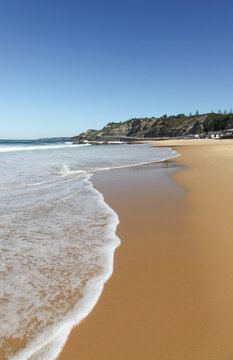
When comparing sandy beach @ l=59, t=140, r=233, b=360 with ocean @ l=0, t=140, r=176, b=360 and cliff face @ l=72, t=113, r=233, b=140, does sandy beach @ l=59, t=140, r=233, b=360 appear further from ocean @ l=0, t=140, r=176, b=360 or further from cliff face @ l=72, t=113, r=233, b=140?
cliff face @ l=72, t=113, r=233, b=140

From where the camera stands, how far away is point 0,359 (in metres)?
1.75

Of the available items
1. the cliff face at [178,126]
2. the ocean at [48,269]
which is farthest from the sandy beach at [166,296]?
the cliff face at [178,126]

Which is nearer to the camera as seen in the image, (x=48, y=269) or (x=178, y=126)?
(x=48, y=269)

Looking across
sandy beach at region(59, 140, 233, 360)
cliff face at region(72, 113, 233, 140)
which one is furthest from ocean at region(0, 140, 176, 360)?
cliff face at region(72, 113, 233, 140)

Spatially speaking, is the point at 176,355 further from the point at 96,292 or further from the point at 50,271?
the point at 50,271

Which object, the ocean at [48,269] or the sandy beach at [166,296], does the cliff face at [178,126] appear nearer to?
the sandy beach at [166,296]

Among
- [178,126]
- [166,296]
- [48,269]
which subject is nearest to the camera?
[166,296]

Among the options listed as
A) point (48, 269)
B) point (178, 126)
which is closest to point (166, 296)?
point (48, 269)

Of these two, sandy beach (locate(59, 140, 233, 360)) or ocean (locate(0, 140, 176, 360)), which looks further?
ocean (locate(0, 140, 176, 360))

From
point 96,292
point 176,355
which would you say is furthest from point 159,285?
point 176,355

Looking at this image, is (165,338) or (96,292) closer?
(165,338)

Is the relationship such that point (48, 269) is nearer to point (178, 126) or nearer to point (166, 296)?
point (166, 296)

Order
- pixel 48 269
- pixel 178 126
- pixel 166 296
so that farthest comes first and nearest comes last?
pixel 178 126, pixel 48 269, pixel 166 296

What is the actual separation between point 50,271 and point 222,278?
210cm
